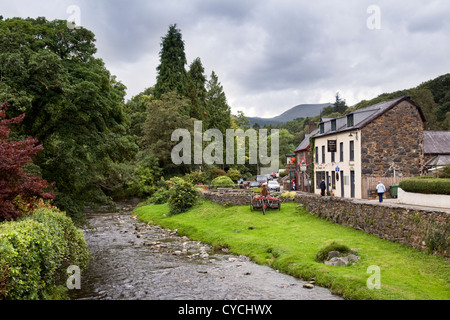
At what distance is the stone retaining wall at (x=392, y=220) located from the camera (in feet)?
47.0

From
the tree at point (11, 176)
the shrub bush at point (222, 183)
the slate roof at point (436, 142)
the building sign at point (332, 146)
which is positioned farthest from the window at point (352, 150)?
the tree at point (11, 176)

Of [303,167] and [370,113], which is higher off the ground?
[370,113]

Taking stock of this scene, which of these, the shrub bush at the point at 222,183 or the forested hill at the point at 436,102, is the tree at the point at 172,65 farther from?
the forested hill at the point at 436,102

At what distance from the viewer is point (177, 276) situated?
1566 centimetres

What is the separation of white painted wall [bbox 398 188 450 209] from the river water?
10.5 metres

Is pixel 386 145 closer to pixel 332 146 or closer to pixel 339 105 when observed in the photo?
pixel 332 146

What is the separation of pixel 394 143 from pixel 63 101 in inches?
1098

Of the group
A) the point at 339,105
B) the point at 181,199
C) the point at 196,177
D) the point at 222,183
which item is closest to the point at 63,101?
the point at 181,199

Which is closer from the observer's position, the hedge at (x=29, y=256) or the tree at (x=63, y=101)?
the hedge at (x=29, y=256)

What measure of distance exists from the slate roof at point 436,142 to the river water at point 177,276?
3125 cm

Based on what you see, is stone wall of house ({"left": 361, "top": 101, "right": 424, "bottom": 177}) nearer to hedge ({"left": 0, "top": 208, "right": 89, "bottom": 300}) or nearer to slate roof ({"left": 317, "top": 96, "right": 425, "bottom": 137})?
slate roof ({"left": 317, "top": 96, "right": 425, "bottom": 137})

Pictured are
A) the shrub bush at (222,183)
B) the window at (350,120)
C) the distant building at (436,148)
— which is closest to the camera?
the window at (350,120)

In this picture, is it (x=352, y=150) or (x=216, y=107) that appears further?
(x=216, y=107)
